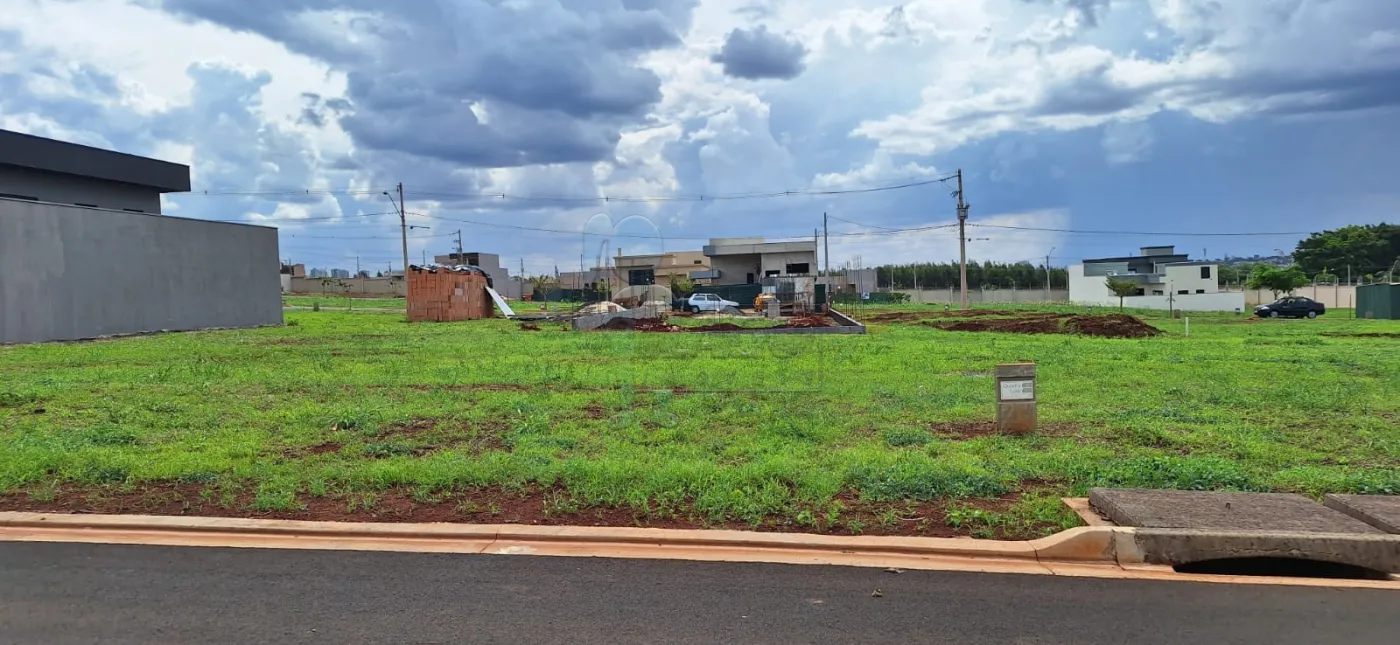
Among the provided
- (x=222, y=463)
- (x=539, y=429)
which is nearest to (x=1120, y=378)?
(x=539, y=429)

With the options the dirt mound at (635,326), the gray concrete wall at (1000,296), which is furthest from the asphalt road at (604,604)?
the gray concrete wall at (1000,296)

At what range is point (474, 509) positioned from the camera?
7.15m

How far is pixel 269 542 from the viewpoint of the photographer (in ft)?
21.3

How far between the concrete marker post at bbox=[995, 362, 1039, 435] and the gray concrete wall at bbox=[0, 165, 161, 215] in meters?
43.1

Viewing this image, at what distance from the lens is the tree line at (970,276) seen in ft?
406

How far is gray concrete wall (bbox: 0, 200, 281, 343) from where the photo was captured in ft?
85.5

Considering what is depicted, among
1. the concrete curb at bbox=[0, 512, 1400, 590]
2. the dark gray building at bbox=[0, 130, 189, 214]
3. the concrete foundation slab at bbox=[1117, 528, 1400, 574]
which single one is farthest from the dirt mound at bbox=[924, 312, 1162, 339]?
the dark gray building at bbox=[0, 130, 189, 214]

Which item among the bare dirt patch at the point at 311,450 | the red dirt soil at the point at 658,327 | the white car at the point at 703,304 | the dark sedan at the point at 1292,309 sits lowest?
the dark sedan at the point at 1292,309

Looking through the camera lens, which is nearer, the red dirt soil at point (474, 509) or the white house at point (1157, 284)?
the red dirt soil at point (474, 509)

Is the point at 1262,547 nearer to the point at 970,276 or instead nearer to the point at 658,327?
the point at 658,327

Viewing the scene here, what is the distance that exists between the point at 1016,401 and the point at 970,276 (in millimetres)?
124769

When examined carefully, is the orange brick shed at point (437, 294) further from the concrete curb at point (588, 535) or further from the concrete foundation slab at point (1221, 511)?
the concrete foundation slab at point (1221, 511)

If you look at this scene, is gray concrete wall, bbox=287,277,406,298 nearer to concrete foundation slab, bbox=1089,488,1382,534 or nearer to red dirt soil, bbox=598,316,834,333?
red dirt soil, bbox=598,316,834,333

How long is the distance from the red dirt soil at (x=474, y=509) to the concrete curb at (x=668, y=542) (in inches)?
7.5
